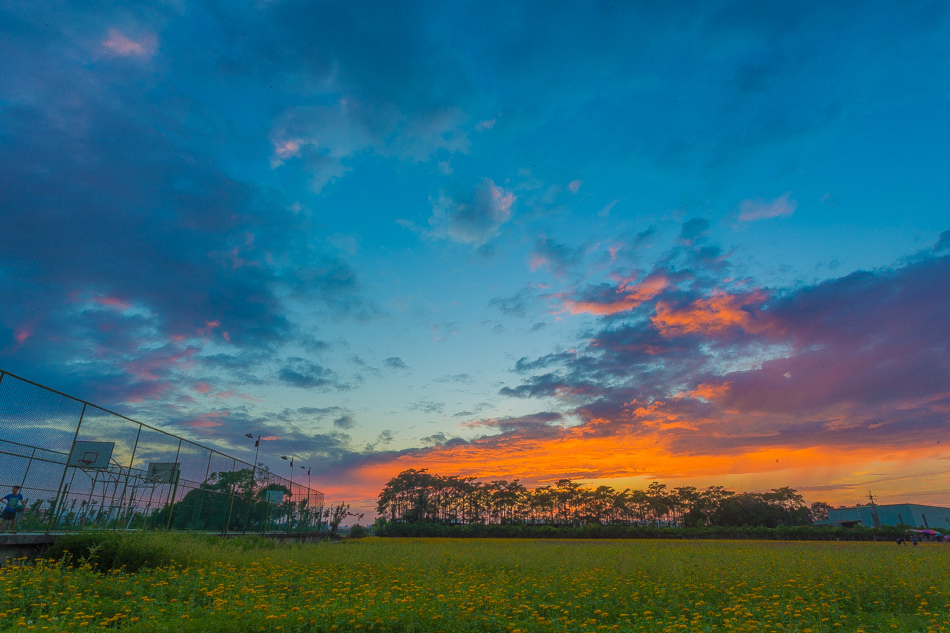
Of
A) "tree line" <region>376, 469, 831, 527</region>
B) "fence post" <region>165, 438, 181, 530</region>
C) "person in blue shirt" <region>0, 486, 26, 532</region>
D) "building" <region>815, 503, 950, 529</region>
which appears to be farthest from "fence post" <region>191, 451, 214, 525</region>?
"building" <region>815, 503, 950, 529</region>

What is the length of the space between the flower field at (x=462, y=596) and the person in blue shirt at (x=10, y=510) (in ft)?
9.42

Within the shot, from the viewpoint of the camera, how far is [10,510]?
12734 millimetres

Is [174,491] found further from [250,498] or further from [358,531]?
[358,531]

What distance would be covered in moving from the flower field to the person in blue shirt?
9.42ft

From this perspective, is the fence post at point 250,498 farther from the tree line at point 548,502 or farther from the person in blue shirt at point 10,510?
the tree line at point 548,502

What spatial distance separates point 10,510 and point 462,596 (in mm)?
12933

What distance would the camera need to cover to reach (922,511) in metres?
110

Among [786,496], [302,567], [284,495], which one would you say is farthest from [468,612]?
[786,496]

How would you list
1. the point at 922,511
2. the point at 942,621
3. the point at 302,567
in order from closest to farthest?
the point at 942,621 → the point at 302,567 → the point at 922,511

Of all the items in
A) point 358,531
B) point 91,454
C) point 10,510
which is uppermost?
point 91,454

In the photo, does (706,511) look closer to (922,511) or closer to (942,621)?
(922,511)

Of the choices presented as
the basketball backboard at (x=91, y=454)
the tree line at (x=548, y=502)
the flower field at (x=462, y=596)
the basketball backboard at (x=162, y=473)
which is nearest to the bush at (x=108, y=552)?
the flower field at (x=462, y=596)

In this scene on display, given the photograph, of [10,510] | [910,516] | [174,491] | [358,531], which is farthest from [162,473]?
[910,516]

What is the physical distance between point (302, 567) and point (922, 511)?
154m
